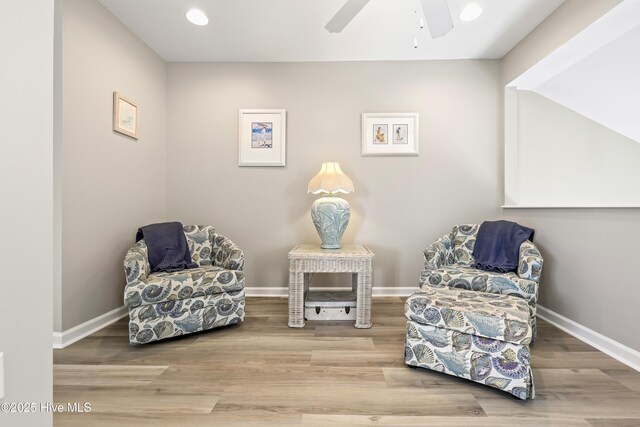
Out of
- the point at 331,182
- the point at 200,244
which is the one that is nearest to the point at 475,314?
the point at 331,182

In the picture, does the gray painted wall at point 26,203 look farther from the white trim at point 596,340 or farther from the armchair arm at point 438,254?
the white trim at point 596,340

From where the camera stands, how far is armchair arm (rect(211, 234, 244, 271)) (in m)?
2.62

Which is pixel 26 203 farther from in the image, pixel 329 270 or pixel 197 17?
pixel 197 17

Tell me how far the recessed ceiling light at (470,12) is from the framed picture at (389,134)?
97 cm

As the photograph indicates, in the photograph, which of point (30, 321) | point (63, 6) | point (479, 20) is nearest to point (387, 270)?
point (479, 20)

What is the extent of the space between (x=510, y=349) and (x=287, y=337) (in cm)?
145

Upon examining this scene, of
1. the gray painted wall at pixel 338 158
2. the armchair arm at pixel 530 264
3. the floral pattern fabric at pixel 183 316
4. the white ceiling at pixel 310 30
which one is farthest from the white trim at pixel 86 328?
the armchair arm at pixel 530 264

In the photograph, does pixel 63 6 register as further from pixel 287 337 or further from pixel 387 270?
pixel 387 270

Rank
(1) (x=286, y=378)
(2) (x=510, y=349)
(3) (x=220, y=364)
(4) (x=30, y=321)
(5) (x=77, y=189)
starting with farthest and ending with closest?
(5) (x=77, y=189), (3) (x=220, y=364), (1) (x=286, y=378), (2) (x=510, y=349), (4) (x=30, y=321)

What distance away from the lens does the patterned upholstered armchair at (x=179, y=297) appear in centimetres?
217

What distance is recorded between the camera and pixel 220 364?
1942 mm

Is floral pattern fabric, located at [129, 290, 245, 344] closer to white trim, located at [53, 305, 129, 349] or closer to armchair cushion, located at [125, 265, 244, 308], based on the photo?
armchair cushion, located at [125, 265, 244, 308]

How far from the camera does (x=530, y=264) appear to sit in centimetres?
225

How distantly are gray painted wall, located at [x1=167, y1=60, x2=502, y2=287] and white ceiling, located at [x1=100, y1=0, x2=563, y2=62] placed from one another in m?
0.18
